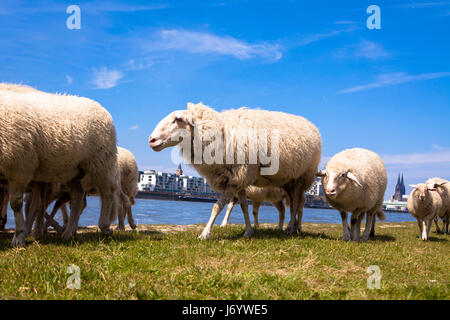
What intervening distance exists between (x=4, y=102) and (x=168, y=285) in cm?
441

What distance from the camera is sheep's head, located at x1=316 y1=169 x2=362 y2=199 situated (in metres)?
9.17

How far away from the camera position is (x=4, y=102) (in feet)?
20.8

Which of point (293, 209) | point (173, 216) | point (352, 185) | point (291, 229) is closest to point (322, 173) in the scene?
point (352, 185)

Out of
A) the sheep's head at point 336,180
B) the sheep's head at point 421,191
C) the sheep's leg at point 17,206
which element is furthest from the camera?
the sheep's head at point 421,191

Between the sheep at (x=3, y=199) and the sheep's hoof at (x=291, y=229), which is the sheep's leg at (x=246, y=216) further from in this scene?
the sheep at (x=3, y=199)

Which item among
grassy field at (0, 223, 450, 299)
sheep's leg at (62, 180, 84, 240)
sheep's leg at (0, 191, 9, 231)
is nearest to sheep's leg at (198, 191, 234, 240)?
grassy field at (0, 223, 450, 299)

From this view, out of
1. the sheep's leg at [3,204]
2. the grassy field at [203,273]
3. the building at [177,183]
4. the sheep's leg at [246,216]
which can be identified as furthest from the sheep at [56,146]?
the building at [177,183]

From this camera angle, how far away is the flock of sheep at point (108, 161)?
6367 mm

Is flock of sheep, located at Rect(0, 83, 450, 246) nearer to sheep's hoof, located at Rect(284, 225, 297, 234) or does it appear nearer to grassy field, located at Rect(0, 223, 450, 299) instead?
sheep's hoof, located at Rect(284, 225, 297, 234)

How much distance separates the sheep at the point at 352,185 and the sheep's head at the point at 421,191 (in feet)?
12.7

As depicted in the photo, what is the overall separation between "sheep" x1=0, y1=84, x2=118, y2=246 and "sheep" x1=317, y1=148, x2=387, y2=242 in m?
5.05

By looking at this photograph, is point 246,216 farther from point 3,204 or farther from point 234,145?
point 3,204

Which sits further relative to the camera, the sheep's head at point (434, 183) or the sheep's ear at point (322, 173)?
the sheep's head at point (434, 183)

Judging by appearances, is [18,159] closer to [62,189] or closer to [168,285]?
[62,189]
